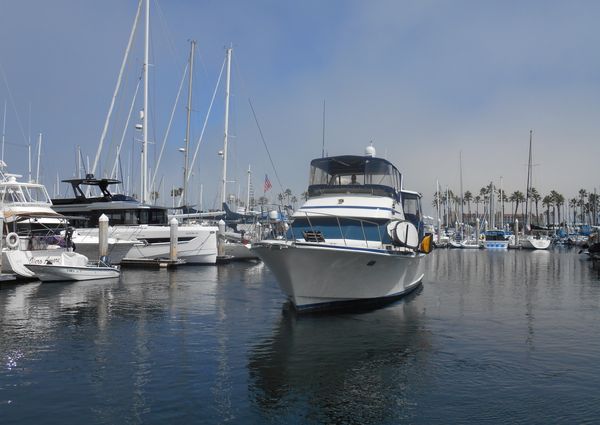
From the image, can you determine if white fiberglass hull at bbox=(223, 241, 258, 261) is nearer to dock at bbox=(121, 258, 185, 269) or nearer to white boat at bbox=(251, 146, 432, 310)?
dock at bbox=(121, 258, 185, 269)

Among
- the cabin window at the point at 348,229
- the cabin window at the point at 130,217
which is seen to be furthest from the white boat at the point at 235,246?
the cabin window at the point at 348,229

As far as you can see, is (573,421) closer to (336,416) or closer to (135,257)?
(336,416)

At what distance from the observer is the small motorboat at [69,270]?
2639 centimetres

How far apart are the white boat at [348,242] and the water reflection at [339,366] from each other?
3.67ft

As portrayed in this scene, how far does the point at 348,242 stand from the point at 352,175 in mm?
4104

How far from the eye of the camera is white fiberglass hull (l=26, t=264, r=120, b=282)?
2631 cm

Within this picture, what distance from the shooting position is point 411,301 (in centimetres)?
2177

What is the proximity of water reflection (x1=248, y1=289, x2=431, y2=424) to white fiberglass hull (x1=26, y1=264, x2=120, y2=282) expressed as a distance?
1446cm

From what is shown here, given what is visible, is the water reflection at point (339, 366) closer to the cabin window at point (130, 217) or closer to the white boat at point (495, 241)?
the cabin window at point (130, 217)

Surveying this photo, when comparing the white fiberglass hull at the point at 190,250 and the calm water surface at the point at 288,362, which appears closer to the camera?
the calm water surface at the point at 288,362

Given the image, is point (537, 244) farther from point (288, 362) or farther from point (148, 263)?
point (288, 362)

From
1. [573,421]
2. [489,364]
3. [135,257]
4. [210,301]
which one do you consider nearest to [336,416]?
[573,421]

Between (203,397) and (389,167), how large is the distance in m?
13.7

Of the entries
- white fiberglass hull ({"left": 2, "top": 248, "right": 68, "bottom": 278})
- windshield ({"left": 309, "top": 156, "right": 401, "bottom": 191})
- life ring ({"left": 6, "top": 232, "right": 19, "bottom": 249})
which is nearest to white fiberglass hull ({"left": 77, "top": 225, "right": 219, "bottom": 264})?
life ring ({"left": 6, "top": 232, "right": 19, "bottom": 249})
